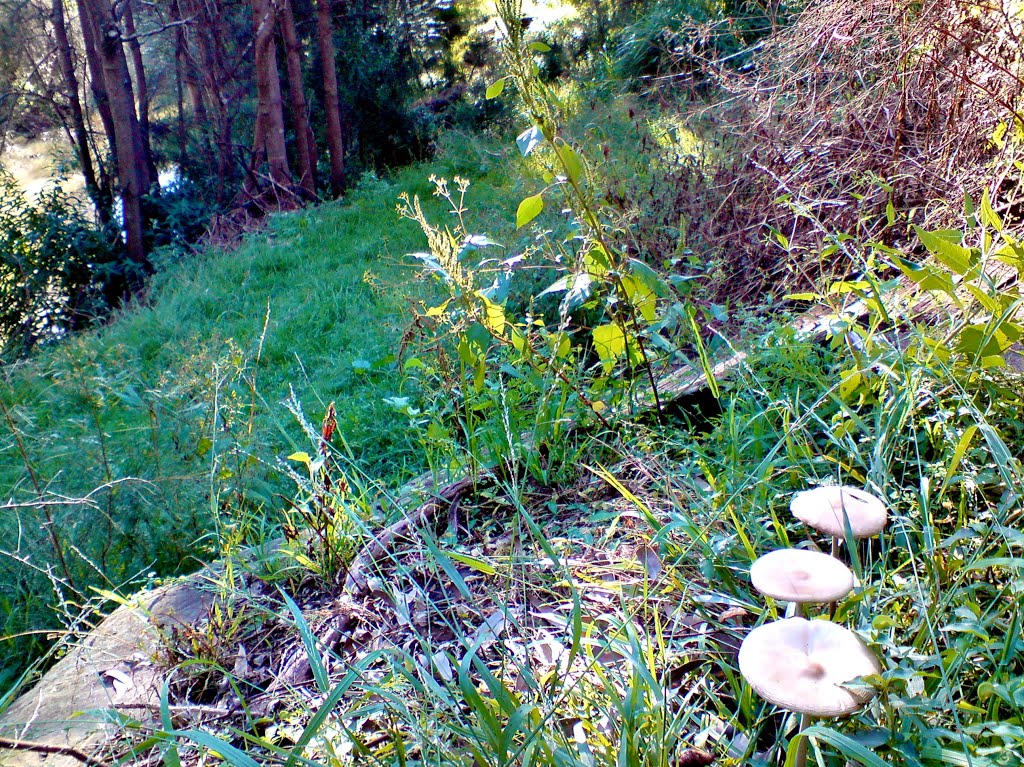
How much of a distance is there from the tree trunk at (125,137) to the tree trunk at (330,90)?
2857 mm

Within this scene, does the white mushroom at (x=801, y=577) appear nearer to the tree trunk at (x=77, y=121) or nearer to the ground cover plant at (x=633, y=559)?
the ground cover plant at (x=633, y=559)

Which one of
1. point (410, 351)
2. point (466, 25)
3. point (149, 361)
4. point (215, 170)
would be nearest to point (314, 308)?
point (149, 361)

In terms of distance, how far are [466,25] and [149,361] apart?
1326 cm

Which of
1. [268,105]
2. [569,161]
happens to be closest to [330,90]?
[268,105]

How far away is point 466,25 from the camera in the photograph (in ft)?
52.6

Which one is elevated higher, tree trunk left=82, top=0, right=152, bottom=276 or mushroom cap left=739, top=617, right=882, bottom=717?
tree trunk left=82, top=0, right=152, bottom=276

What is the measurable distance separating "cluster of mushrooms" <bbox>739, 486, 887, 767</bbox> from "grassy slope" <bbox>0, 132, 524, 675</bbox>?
4.61 ft

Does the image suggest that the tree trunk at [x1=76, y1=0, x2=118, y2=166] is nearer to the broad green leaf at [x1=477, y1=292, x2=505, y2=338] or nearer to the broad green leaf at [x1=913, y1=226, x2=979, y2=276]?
the broad green leaf at [x1=477, y1=292, x2=505, y2=338]

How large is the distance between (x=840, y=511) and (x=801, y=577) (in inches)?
10.4

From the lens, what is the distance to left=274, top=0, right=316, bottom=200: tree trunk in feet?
36.2


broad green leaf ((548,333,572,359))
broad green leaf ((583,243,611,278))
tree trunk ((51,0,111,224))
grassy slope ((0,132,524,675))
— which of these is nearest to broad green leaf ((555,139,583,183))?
broad green leaf ((583,243,611,278))

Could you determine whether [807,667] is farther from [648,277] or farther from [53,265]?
[53,265]

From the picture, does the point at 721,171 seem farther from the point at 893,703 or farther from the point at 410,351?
the point at 893,703

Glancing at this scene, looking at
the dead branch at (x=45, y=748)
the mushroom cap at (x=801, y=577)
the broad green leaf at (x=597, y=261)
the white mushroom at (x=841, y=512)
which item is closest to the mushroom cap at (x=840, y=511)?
the white mushroom at (x=841, y=512)
